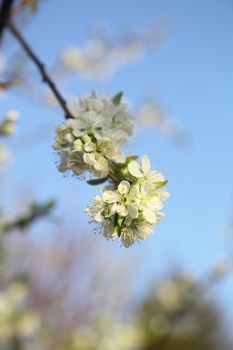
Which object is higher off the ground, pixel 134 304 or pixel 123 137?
pixel 134 304

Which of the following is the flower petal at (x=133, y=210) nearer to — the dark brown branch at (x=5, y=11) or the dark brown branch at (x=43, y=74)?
the dark brown branch at (x=43, y=74)

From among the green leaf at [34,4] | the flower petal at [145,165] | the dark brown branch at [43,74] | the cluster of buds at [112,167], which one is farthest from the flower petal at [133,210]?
the green leaf at [34,4]

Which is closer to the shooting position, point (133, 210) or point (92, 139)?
point (133, 210)

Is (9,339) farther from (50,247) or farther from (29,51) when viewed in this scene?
(50,247)

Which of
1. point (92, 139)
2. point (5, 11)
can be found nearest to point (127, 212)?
point (92, 139)

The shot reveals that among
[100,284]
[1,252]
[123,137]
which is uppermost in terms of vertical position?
[100,284]

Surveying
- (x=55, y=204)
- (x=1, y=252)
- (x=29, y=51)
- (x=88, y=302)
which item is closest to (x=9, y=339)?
(x=1, y=252)

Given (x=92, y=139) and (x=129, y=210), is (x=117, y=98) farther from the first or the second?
(x=129, y=210)

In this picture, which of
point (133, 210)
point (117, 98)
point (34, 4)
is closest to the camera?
point (133, 210)
